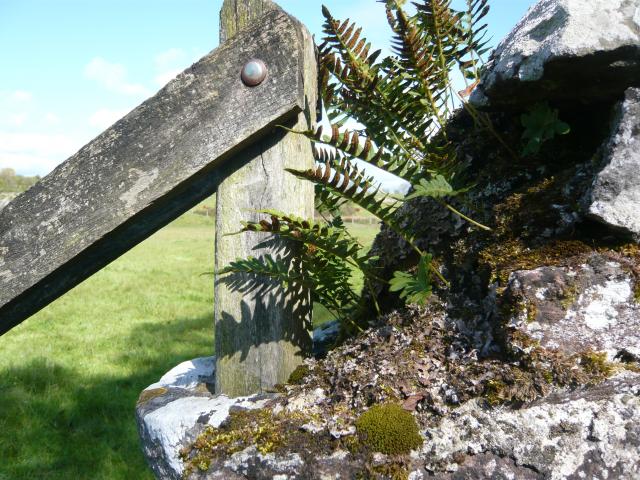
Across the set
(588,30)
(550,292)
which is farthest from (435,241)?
(588,30)

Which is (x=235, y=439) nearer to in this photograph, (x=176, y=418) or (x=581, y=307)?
(x=176, y=418)

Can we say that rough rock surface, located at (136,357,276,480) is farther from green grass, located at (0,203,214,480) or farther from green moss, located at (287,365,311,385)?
green grass, located at (0,203,214,480)

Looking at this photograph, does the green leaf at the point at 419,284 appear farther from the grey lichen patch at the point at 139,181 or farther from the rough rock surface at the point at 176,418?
the grey lichen patch at the point at 139,181

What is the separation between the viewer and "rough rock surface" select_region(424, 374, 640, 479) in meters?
1.51

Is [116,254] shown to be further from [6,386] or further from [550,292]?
[6,386]

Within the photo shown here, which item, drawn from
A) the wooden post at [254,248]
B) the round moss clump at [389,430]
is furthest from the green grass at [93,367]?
the round moss clump at [389,430]

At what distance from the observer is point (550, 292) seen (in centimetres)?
179

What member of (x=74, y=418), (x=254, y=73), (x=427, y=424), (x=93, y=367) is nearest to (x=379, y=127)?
(x=254, y=73)

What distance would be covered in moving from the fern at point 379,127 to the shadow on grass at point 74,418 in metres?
2.93

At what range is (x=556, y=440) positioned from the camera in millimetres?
1551

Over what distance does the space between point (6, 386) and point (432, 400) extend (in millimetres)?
5125

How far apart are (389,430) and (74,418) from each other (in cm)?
430

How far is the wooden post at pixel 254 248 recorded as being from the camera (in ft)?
7.70

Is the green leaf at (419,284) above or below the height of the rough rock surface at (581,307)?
above
